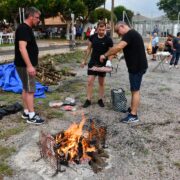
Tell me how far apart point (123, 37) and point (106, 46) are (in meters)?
1.11

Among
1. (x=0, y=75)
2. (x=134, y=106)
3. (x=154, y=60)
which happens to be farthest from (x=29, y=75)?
(x=154, y=60)

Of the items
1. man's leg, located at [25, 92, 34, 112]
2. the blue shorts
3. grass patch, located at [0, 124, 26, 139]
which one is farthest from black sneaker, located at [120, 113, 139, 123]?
grass patch, located at [0, 124, 26, 139]

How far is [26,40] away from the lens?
4.76 meters

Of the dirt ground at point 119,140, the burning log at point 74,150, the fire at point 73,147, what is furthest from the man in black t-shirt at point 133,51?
the fire at point 73,147

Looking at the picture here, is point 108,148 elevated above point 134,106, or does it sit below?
below

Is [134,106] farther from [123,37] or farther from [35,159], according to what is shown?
[35,159]

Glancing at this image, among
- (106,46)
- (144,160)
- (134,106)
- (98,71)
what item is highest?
(106,46)

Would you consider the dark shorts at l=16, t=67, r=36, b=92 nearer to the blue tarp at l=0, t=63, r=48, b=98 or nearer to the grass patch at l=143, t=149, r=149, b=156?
the grass patch at l=143, t=149, r=149, b=156

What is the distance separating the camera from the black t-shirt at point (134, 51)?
5.16 metres

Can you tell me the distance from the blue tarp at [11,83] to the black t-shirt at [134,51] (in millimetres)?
3042

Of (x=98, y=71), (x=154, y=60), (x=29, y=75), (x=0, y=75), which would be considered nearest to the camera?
(x=29, y=75)

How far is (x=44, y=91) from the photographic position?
317 inches

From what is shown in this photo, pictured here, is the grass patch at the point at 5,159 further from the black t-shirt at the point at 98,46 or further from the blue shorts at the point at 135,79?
the black t-shirt at the point at 98,46

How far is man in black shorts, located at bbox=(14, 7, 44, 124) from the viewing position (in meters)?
4.76
